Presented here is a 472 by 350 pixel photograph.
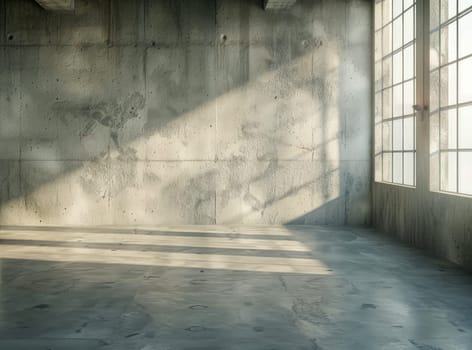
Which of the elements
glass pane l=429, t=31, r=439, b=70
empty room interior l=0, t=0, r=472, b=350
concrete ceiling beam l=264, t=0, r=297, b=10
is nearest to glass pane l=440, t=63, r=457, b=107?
glass pane l=429, t=31, r=439, b=70

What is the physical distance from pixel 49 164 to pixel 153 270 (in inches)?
273

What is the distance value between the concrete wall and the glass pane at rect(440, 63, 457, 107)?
4564 millimetres

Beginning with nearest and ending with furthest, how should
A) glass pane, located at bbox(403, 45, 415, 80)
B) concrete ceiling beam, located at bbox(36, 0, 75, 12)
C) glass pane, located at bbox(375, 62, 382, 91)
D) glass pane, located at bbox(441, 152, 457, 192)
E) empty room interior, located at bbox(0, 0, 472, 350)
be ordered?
1. glass pane, located at bbox(441, 152, 457, 192)
2. glass pane, located at bbox(403, 45, 415, 80)
3. concrete ceiling beam, located at bbox(36, 0, 75, 12)
4. glass pane, located at bbox(375, 62, 382, 91)
5. empty room interior, located at bbox(0, 0, 472, 350)

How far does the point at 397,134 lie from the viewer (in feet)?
44.0

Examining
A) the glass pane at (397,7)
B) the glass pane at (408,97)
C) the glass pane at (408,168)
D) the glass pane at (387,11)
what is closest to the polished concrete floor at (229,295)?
the glass pane at (408,168)

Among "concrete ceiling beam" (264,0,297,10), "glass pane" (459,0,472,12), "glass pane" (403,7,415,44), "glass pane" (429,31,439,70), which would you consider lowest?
"glass pane" (429,31,439,70)

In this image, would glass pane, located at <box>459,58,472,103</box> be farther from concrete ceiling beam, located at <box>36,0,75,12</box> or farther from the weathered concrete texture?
concrete ceiling beam, located at <box>36,0,75,12</box>

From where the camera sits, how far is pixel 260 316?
20.9 feet

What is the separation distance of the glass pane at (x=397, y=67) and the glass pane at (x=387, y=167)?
179cm

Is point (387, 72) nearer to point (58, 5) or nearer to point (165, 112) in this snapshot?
point (165, 112)

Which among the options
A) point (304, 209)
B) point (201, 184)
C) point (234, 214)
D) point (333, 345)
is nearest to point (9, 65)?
point (201, 184)

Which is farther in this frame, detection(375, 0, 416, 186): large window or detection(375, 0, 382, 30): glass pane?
detection(375, 0, 382, 30): glass pane

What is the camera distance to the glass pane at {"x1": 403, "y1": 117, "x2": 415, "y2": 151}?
1230 cm

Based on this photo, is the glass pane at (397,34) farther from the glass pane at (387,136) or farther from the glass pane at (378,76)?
the glass pane at (387,136)
